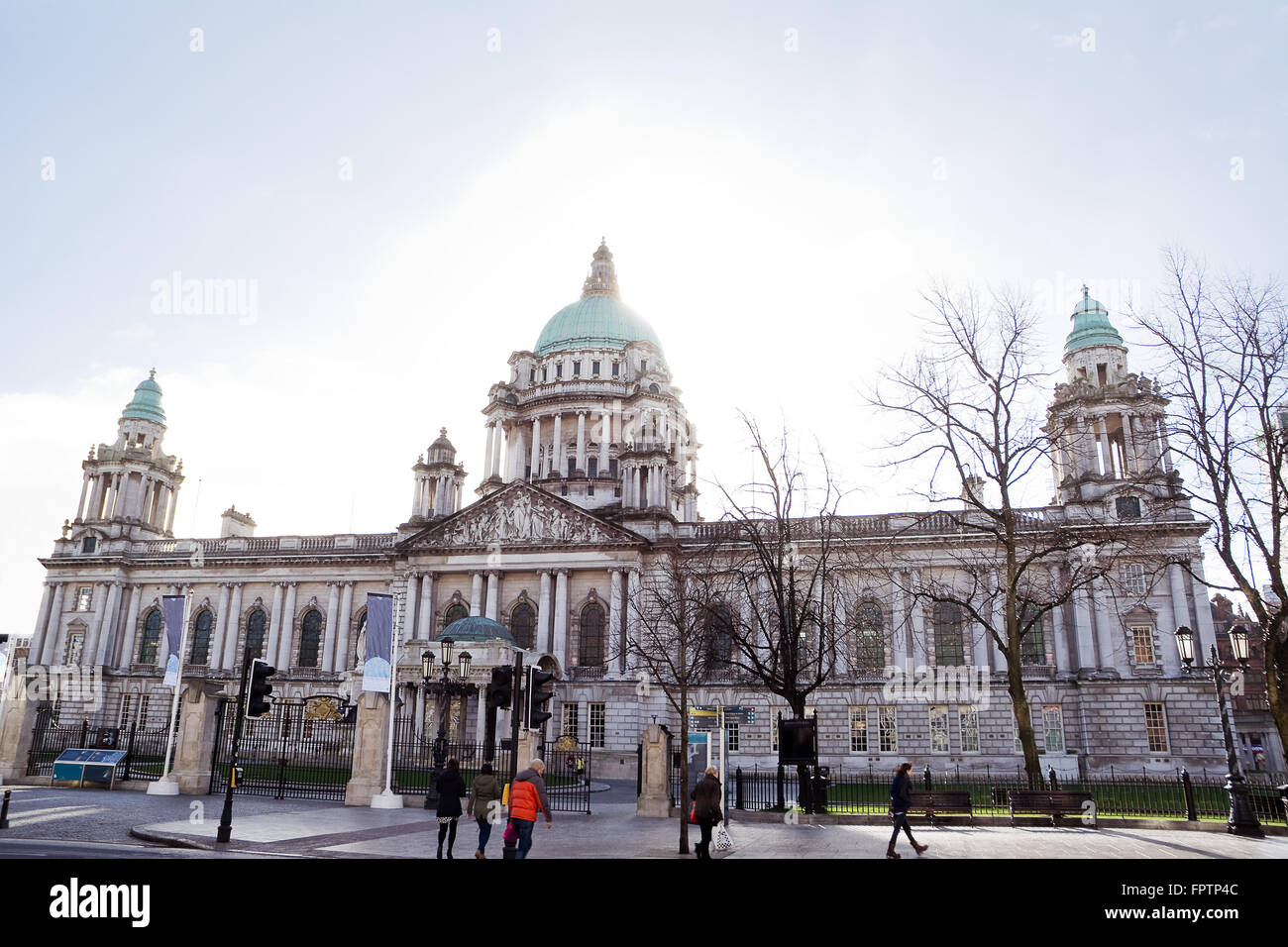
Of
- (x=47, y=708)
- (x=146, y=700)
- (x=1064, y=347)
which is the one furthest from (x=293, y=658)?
(x=1064, y=347)

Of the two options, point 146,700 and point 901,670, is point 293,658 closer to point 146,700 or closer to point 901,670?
point 146,700

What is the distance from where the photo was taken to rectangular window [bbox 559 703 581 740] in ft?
160

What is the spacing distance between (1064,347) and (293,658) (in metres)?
51.5

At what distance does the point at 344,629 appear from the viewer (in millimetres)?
57531

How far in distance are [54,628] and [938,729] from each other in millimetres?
58827

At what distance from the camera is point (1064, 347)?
52625 mm

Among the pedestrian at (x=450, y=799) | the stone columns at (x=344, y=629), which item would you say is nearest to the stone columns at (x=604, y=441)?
the stone columns at (x=344, y=629)

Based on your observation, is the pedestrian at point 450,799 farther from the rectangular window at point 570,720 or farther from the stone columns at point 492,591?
the stone columns at point 492,591

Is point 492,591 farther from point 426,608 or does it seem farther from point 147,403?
point 147,403

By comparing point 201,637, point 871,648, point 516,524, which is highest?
point 516,524

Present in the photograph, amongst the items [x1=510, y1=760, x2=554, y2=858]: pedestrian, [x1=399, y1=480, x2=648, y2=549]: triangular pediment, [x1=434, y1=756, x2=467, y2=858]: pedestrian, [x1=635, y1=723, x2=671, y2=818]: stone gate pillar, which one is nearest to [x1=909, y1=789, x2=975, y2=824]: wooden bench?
[x1=635, y1=723, x2=671, y2=818]: stone gate pillar

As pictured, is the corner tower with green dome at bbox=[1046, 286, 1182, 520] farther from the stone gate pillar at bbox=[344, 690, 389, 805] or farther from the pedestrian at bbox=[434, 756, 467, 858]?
the pedestrian at bbox=[434, 756, 467, 858]

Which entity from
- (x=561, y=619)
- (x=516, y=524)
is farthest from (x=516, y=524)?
(x=561, y=619)

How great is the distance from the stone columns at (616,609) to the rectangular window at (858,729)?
41.3 feet
